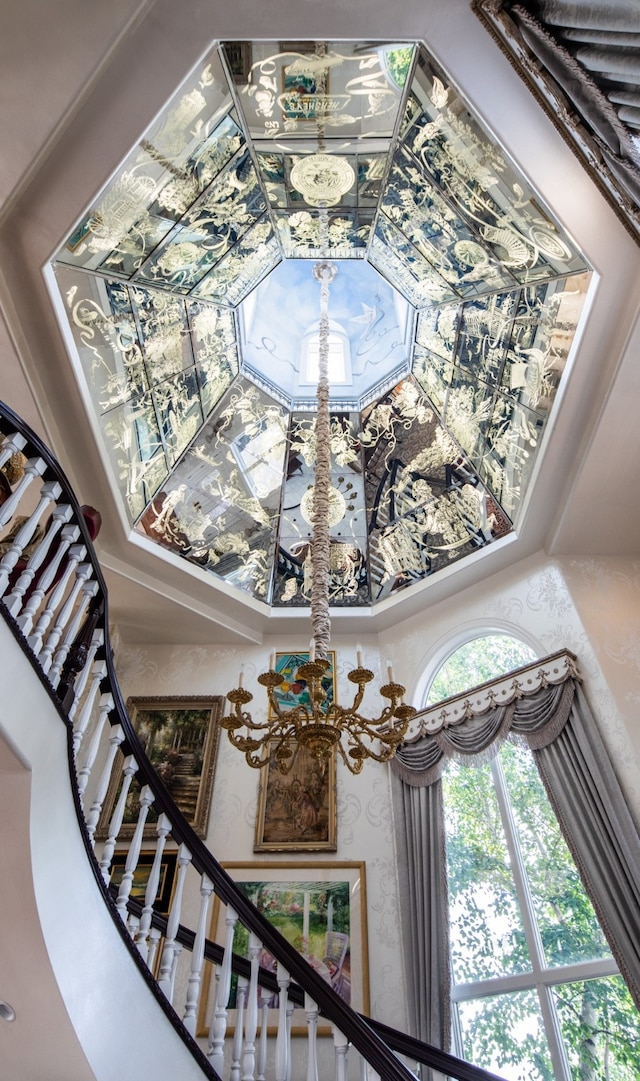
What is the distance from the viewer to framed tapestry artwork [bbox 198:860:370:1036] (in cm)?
619

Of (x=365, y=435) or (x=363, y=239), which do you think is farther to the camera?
(x=365, y=435)

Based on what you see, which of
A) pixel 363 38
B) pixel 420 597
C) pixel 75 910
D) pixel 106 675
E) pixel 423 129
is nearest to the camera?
pixel 75 910

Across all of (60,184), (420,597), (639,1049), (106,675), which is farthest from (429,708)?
(60,184)

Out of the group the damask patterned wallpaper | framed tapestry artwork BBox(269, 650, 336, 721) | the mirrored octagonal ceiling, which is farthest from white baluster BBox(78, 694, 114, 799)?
framed tapestry artwork BBox(269, 650, 336, 721)

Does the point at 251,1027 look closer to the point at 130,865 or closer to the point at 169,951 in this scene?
the point at 169,951

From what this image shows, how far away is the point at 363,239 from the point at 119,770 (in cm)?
673

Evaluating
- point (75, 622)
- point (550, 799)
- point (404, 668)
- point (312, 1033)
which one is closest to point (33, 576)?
point (75, 622)

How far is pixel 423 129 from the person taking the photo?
221 inches

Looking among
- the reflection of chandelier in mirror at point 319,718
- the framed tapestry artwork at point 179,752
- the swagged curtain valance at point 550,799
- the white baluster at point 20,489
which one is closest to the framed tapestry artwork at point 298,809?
the framed tapestry artwork at point 179,752

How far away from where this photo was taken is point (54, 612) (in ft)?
10.9

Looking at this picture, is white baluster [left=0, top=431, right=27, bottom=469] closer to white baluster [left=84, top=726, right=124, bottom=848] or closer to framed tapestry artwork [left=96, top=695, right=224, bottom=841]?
white baluster [left=84, top=726, right=124, bottom=848]

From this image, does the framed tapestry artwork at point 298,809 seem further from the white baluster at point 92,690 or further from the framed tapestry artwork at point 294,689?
the white baluster at point 92,690

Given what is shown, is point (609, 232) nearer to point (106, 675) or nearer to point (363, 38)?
point (363, 38)

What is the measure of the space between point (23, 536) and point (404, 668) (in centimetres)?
599
